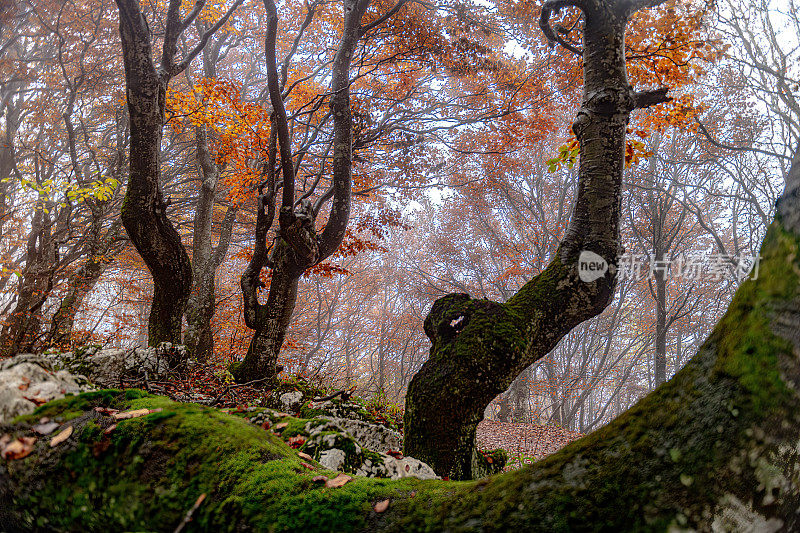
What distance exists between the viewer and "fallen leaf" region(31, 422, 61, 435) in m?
1.67

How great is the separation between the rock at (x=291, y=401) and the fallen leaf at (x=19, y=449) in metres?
3.50

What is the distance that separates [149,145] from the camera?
15.8 feet

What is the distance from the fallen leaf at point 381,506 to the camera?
48.7 inches

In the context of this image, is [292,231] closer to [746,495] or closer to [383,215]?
[383,215]

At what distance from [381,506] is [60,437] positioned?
141 centimetres

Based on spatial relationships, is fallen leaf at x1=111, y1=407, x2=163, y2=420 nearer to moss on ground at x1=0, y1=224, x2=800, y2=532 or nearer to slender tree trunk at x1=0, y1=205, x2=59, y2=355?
moss on ground at x1=0, y1=224, x2=800, y2=532

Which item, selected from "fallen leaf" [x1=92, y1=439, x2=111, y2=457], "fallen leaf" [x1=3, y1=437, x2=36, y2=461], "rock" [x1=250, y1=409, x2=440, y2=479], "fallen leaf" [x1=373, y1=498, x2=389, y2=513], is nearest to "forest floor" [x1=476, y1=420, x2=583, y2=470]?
"rock" [x1=250, y1=409, x2=440, y2=479]

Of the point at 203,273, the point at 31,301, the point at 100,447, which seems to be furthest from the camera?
the point at 203,273

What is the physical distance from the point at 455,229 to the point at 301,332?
8271 millimetres

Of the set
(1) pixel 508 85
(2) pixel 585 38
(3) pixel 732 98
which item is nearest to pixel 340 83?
(2) pixel 585 38

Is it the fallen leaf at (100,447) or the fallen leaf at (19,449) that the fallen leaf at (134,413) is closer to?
the fallen leaf at (100,447)

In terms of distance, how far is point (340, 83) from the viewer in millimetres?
5477

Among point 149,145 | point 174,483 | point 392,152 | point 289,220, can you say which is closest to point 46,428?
point 174,483

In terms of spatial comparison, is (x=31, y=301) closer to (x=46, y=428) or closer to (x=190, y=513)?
(x=46, y=428)
